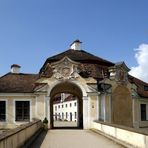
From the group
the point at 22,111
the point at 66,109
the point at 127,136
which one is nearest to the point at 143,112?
the point at 22,111

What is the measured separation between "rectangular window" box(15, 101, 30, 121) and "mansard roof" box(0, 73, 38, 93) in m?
1.13

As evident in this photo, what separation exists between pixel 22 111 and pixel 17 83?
3.46 metres

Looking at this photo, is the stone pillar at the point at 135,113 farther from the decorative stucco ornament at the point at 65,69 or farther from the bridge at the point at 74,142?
the bridge at the point at 74,142

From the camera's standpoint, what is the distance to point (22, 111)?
109 ft

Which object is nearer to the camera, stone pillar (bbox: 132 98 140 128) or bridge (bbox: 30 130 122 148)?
bridge (bbox: 30 130 122 148)

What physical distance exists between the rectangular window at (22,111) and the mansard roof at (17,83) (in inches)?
44.6

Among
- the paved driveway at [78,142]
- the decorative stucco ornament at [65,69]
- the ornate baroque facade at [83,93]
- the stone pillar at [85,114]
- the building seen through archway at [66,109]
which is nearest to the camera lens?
the paved driveway at [78,142]

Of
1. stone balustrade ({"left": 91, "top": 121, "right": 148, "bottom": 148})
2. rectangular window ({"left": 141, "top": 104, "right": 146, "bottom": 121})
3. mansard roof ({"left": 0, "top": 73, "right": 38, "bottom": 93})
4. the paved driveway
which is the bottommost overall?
the paved driveway

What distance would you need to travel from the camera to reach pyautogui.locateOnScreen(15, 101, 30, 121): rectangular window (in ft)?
108

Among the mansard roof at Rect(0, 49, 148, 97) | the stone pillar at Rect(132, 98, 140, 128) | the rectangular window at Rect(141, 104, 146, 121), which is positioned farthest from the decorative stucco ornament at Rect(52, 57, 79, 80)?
the rectangular window at Rect(141, 104, 146, 121)

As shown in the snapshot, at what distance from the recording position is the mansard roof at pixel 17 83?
1318 inches

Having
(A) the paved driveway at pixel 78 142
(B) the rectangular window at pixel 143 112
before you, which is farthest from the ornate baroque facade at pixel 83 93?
(A) the paved driveway at pixel 78 142

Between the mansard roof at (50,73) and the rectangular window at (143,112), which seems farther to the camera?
the rectangular window at (143,112)

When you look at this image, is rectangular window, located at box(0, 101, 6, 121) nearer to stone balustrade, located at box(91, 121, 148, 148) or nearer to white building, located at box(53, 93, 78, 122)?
stone balustrade, located at box(91, 121, 148, 148)
